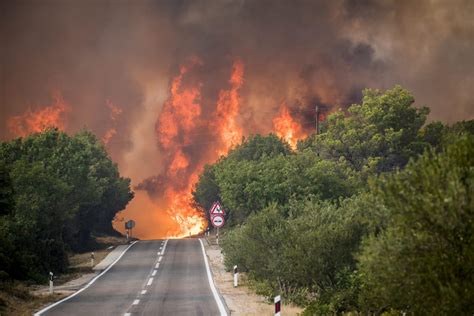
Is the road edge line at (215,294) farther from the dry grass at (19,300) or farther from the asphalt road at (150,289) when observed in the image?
the dry grass at (19,300)

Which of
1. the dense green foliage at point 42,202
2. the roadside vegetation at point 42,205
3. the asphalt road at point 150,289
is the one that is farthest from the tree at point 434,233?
the dense green foliage at point 42,202

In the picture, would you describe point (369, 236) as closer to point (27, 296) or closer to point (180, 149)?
point (27, 296)

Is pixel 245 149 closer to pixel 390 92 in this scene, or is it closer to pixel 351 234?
pixel 390 92

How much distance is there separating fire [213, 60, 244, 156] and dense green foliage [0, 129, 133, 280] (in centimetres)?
4548

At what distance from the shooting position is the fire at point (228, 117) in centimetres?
12107

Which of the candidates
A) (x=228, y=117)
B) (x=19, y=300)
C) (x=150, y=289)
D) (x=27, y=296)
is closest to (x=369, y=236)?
A: (x=19, y=300)

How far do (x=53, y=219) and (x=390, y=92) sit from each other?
3741 centimetres

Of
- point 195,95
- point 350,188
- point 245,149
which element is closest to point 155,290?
point 350,188

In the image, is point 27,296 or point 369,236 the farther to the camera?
point 27,296

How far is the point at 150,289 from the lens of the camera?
3772 cm

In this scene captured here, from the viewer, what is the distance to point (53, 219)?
5116 cm

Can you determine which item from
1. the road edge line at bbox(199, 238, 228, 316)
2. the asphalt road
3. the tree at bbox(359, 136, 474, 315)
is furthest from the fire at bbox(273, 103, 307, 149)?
the tree at bbox(359, 136, 474, 315)

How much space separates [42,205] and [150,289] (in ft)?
46.6

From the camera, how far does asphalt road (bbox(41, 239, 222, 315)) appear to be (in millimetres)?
28531
